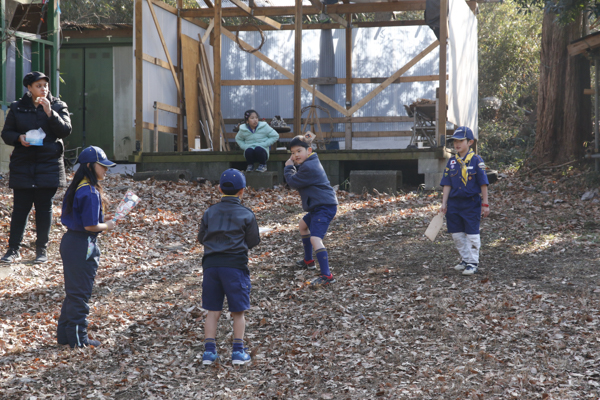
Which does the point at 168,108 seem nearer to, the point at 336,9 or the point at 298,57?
the point at 298,57

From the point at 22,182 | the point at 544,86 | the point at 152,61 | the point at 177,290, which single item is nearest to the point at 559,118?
the point at 544,86

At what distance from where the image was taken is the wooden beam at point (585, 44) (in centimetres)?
1211

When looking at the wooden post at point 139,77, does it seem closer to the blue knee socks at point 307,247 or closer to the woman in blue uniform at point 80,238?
the blue knee socks at point 307,247

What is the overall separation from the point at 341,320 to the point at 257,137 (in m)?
6.88

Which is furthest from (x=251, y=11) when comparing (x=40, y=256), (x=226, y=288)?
(x=226, y=288)

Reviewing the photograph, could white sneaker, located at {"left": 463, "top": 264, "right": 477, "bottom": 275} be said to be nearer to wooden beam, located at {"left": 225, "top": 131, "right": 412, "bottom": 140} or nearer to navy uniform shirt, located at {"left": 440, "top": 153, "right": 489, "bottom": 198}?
navy uniform shirt, located at {"left": 440, "top": 153, "right": 489, "bottom": 198}

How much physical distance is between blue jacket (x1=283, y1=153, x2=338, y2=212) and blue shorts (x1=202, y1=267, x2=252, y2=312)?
212 cm

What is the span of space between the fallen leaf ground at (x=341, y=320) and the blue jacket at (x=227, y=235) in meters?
0.87

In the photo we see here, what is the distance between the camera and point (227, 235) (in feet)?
15.2

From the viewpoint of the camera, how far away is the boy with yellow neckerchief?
22.4 ft

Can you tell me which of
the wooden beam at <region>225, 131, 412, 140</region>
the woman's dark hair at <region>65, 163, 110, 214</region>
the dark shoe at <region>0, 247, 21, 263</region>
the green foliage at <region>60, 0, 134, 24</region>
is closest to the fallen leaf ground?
the dark shoe at <region>0, 247, 21, 263</region>

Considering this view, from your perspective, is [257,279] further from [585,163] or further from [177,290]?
[585,163]

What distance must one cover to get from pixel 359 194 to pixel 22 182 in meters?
6.96

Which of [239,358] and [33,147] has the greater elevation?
[33,147]
